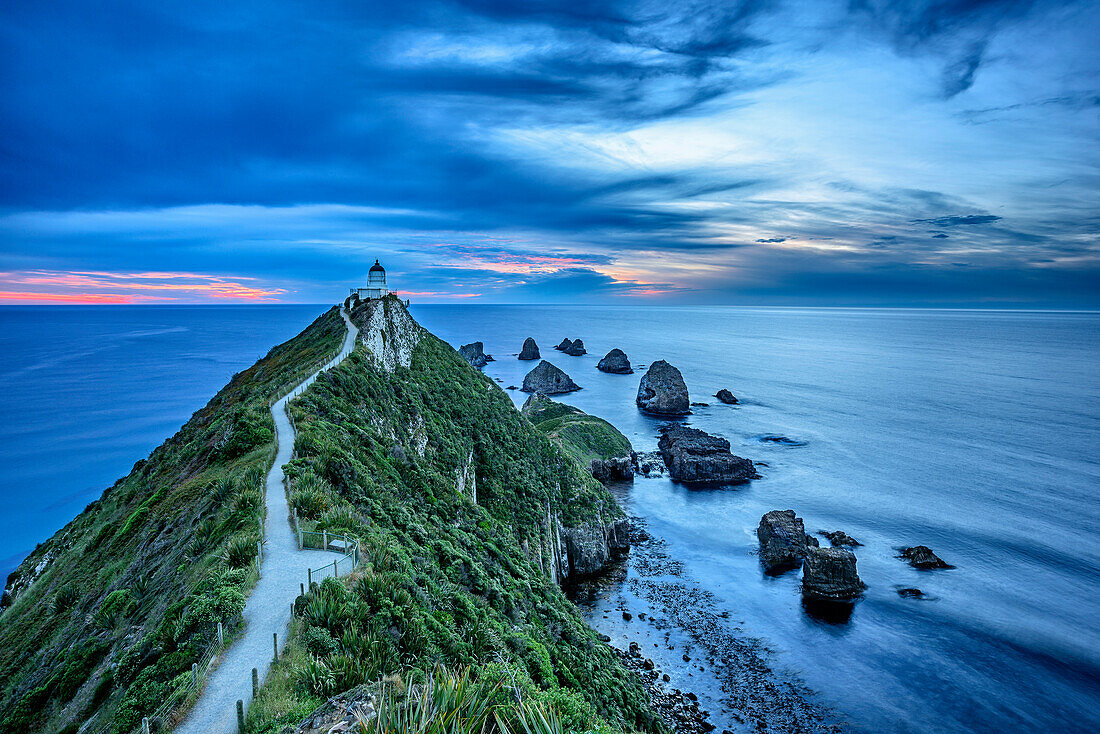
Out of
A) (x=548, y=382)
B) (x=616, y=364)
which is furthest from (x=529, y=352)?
(x=548, y=382)

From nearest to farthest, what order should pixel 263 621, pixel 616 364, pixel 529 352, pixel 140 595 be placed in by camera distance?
1. pixel 263 621
2. pixel 140 595
3. pixel 616 364
4. pixel 529 352

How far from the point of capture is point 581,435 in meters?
77.2

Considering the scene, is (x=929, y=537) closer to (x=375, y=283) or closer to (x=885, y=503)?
(x=885, y=503)

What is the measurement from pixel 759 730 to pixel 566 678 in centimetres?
1882

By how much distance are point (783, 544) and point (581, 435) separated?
33.3 m

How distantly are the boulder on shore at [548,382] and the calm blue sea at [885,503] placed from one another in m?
7.90

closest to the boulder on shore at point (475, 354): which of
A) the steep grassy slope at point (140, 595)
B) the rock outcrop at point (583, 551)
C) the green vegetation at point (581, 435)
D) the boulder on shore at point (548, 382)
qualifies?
the boulder on shore at point (548, 382)

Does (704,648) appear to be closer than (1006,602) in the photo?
Yes

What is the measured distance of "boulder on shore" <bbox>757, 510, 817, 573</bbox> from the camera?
167 ft

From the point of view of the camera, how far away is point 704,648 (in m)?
38.8

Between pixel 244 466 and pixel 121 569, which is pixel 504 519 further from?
pixel 121 569

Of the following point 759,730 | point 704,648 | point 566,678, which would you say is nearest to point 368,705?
point 566,678

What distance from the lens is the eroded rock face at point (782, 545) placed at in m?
50.8

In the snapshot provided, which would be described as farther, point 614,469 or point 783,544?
point 614,469
